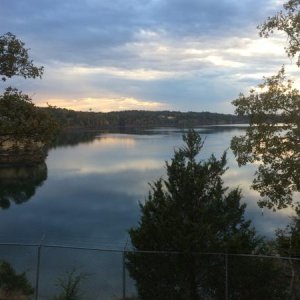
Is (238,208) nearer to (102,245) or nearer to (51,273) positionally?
(51,273)

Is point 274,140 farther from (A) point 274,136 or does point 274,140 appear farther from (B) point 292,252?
(B) point 292,252

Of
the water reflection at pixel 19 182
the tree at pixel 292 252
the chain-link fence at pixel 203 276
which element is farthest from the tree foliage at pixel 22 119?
the water reflection at pixel 19 182

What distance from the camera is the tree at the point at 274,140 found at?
15.7 m

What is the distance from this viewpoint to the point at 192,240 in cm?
1335

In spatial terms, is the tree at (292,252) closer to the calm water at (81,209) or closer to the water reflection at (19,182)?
the calm water at (81,209)

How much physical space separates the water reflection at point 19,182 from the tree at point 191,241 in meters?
50.4

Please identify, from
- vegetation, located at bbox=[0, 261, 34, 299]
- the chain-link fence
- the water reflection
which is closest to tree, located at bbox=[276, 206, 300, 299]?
the chain-link fence

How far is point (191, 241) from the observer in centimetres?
1331

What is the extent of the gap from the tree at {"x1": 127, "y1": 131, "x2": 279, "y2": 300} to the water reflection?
50420mm

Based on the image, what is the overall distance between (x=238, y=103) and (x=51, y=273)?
16984 mm

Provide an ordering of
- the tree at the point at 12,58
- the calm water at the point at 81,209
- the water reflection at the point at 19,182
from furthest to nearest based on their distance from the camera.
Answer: the water reflection at the point at 19,182 → the calm water at the point at 81,209 → the tree at the point at 12,58

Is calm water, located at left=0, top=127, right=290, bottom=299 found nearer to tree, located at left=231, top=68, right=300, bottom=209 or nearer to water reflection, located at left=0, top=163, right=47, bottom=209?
water reflection, located at left=0, top=163, right=47, bottom=209

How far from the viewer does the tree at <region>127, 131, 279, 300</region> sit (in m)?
13.5

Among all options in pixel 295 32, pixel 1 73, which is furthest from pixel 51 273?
pixel 295 32
